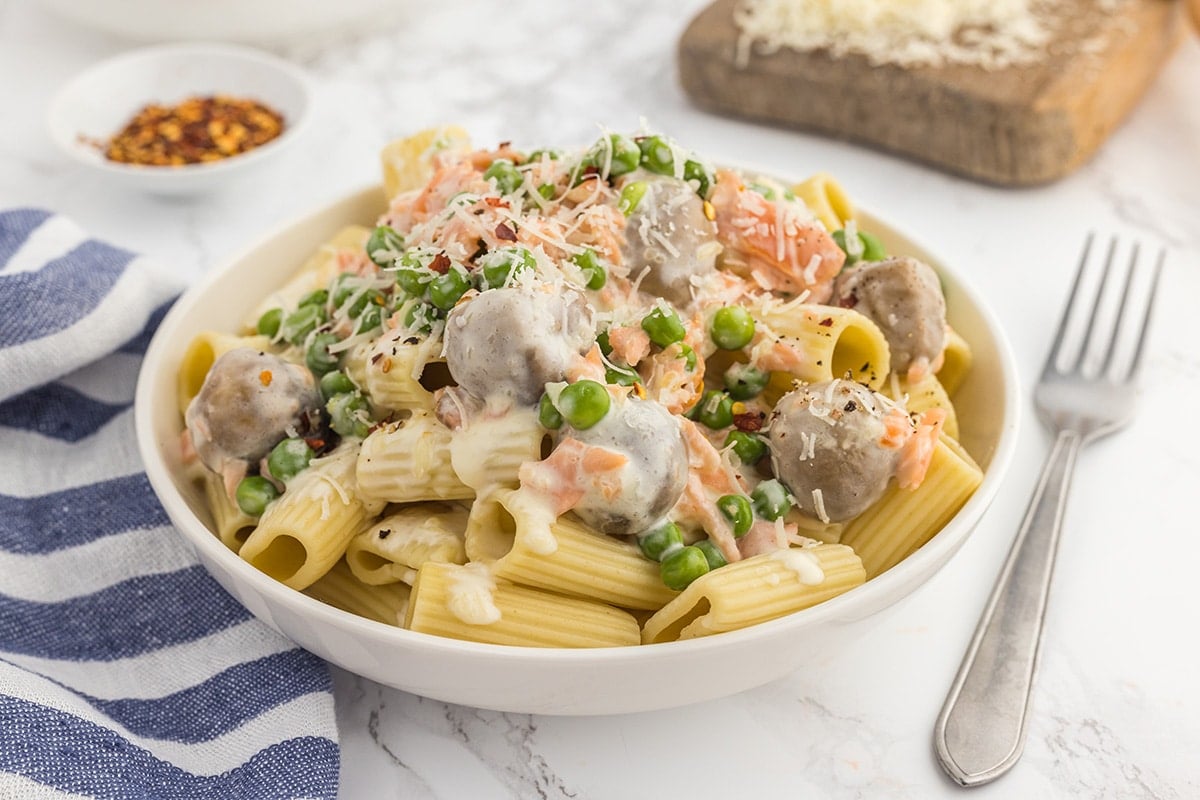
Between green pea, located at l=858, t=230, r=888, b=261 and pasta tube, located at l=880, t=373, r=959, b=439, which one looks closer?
pasta tube, located at l=880, t=373, r=959, b=439

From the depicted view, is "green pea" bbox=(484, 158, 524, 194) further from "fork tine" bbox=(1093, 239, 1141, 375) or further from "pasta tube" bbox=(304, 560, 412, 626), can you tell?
"fork tine" bbox=(1093, 239, 1141, 375)

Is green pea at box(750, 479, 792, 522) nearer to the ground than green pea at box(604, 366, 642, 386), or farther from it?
nearer to the ground

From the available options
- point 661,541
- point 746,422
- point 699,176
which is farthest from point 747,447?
point 699,176

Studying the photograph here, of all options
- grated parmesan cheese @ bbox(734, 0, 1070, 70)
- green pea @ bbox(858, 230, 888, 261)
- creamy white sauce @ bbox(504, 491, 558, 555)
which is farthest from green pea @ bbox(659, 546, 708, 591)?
grated parmesan cheese @ bbox(734, 0, 1070, 70)

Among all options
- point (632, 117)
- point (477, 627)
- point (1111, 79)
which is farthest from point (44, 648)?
point (1111, 79)

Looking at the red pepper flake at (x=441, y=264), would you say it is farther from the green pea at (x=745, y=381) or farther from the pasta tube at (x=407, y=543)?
the green pea at (x=745, y=381)

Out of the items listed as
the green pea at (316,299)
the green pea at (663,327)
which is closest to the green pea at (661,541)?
the green pea at (663,327)

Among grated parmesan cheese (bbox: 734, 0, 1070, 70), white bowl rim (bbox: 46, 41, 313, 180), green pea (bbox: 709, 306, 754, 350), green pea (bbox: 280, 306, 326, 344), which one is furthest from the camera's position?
grated parmesan cheese (bbox: 734, 0, 1070, 70)
